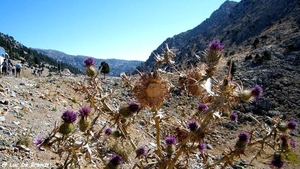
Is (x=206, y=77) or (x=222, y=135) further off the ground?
(x=206, y=77)

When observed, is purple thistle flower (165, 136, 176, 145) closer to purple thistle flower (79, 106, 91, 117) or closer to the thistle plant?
the thistle plant

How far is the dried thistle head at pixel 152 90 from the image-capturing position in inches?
99.5

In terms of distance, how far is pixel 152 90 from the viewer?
8.24 ft

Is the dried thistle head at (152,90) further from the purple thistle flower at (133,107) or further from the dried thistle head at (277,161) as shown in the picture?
the dried thistle head at (277,161)

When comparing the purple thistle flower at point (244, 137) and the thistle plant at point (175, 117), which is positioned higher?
the thistle plant at point (175, 117)

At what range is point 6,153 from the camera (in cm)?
669

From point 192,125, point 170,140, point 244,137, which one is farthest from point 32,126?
point 244,137

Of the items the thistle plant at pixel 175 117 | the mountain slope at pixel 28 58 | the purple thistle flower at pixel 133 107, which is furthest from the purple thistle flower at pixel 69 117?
the mountain slope at pixel 28 58

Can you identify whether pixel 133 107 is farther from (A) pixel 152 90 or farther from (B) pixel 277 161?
(B) pixel 277 161

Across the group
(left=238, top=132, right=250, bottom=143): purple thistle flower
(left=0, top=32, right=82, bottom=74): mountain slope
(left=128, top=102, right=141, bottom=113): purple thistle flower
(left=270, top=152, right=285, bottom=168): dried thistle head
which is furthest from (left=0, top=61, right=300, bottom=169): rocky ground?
(left=0, top=32, right=82, bottom=74): mountain slope

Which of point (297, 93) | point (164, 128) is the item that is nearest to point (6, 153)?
point (164, 128)

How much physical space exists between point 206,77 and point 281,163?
1555 mm

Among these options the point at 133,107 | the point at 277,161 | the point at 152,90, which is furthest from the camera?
the point at 277,161

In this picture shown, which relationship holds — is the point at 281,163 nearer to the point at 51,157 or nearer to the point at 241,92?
the point at 241,92
